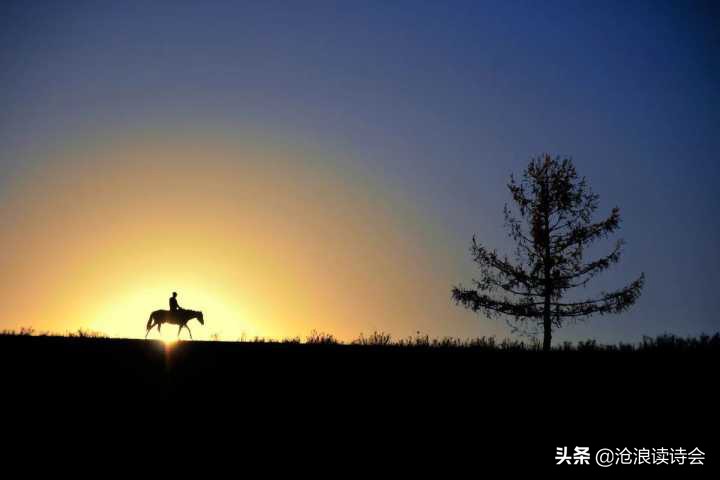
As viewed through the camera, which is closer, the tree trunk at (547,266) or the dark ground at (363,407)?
the dark ground at (363,407)

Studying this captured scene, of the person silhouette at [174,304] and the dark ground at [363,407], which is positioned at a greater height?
the person silhouette at [174,304]

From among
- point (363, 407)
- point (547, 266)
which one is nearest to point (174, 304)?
point (547, 266)

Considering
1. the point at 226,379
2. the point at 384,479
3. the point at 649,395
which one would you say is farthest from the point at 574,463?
the point at 226,379

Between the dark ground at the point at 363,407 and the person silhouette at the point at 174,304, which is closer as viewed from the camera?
the dark ground at the point at 363,407

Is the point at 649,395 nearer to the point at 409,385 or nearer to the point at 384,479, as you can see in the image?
the point at 409,385

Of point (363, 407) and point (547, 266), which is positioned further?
point (547, 266)

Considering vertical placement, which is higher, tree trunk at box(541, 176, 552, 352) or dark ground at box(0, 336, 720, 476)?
tree trunk at box(541, 176, 552, 352)

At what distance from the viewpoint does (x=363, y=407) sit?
11.4 meters

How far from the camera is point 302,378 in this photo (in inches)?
530

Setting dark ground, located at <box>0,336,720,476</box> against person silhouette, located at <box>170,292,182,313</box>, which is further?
person silhouette, located at <box>170,292,182,313</box>

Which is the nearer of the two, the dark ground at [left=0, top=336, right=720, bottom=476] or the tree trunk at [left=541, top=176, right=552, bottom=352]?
the dark ground at [left=0, top=336, right=720, bottom=476]

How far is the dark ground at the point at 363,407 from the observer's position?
9289 millimetres

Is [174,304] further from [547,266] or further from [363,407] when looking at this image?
[363,407]

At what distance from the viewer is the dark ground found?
30.5 feet
